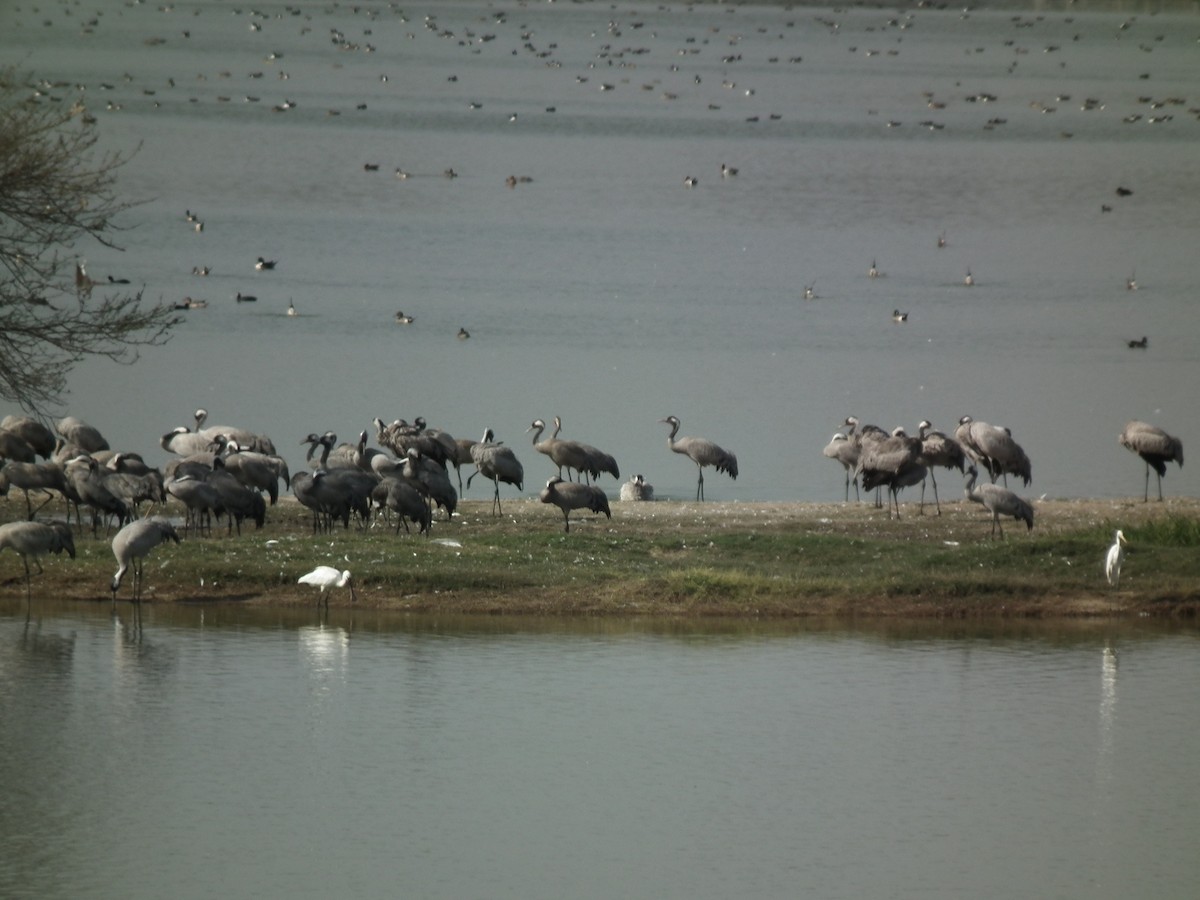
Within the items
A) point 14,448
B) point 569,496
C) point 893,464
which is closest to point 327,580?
point 569,496

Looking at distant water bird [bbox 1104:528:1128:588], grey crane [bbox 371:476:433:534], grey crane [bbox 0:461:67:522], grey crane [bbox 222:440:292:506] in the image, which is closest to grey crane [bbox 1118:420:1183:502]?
distant water bird [bbox 1104:528:1128:588]

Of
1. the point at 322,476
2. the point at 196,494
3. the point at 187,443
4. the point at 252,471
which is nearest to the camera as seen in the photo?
the point at 196,494

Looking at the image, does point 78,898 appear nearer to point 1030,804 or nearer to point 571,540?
point 1030,804

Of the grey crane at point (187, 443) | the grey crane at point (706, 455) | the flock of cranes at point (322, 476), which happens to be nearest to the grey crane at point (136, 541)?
the flock of cranes at point (322, 476)

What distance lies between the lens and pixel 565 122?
108562 mm

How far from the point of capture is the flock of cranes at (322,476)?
2355 cm

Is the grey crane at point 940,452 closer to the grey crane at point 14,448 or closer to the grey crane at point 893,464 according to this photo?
the grey crane at point 893,464

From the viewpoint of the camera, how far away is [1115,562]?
23.5 metres

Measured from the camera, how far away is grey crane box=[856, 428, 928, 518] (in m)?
28.8

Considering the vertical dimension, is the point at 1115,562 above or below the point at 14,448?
below

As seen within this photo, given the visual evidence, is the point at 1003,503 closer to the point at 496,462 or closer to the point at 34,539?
the point at 496,462

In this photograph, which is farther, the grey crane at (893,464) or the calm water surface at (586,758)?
the grey crane at (893,464)

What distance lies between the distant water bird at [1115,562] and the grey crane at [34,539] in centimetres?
1187

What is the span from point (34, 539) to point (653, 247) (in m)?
48.8
